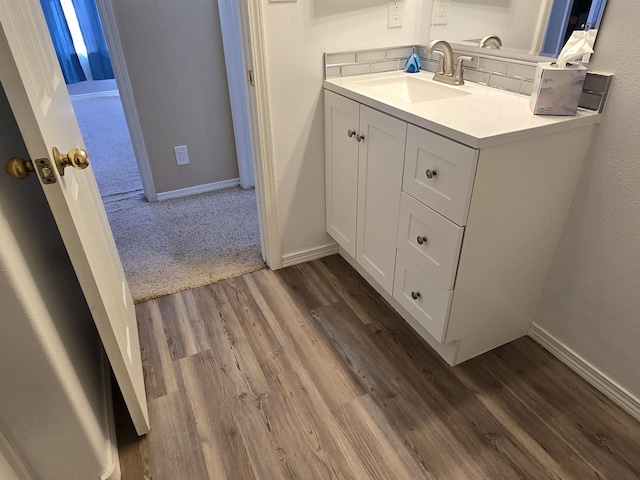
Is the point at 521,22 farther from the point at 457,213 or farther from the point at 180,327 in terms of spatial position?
the point at 180,327

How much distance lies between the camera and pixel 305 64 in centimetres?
185

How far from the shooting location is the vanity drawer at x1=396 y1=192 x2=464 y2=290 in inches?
54.2

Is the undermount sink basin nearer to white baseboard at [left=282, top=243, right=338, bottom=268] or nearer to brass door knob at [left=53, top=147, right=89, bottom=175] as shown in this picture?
white baseboard at [left=282, top=243, right=338, bottom=268]

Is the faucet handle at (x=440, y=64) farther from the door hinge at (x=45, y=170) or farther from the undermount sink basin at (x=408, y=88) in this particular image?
the door hinge at (x=45, y=170)

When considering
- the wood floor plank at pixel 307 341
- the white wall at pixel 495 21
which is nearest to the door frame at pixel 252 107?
the wood floor plank at pixel 307 341

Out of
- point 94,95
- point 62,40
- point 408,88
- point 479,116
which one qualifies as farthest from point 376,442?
point 94,95

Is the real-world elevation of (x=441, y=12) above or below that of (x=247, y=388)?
above

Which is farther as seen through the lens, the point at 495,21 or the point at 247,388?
the point at 495,21

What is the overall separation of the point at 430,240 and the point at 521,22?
0.88m

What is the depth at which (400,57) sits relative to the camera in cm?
203

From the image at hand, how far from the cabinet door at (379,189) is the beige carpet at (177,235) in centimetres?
68

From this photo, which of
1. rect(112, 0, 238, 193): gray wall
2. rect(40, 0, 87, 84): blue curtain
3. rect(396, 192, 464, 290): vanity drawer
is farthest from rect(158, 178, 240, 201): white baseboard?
rect(40, 0, 87, 84): blue curtain

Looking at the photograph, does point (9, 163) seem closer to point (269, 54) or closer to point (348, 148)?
point (269, 54)

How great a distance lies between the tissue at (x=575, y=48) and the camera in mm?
1283
